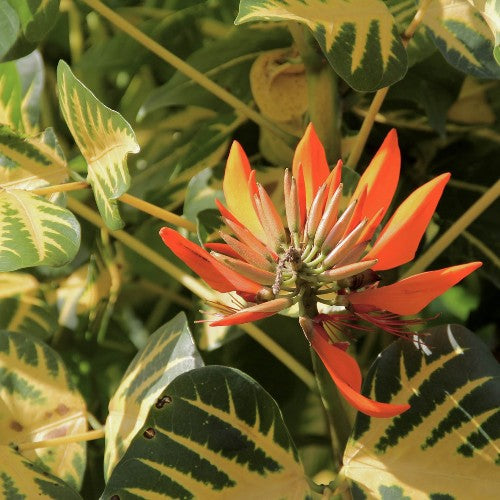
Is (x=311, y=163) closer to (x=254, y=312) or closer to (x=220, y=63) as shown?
(x=254, y=312)

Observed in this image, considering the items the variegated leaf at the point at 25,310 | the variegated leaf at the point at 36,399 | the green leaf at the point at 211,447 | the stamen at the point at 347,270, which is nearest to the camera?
the stamen at the point at 347,270

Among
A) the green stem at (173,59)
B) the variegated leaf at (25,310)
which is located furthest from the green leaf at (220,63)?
the variegated leaf at (25,310)

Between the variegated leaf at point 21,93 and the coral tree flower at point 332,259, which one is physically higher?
the coral tree flower at point 332,259

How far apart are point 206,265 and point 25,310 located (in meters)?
0.33

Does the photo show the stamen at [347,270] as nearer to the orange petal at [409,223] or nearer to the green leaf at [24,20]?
the orange petal at [409,223]

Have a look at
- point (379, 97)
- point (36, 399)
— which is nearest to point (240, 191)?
point (379, 97)

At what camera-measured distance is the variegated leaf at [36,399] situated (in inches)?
22.3

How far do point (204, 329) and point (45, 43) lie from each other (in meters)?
0.36

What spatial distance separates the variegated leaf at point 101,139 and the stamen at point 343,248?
0.13 meters

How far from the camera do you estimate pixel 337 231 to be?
378mm

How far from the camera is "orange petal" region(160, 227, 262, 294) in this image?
0.38 meters

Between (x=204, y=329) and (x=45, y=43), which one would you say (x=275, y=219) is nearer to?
(x=204, y=329)

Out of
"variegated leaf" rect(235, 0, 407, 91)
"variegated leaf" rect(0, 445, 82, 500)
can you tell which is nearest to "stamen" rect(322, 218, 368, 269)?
"variegated leaf" rect(235, 0, 407, 91)

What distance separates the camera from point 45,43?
0.83 metres
